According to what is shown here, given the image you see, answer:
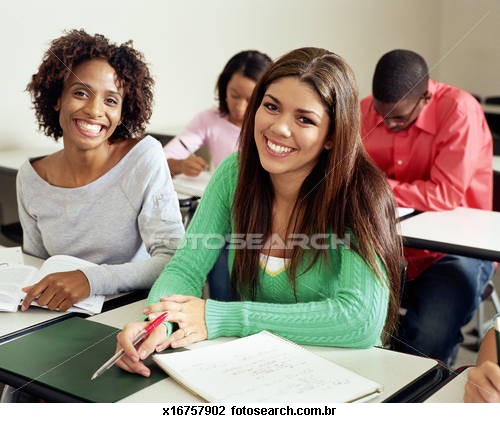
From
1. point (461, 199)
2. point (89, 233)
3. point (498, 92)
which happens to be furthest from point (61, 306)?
point (498, 92)

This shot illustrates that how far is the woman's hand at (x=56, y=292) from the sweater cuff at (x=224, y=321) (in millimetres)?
291

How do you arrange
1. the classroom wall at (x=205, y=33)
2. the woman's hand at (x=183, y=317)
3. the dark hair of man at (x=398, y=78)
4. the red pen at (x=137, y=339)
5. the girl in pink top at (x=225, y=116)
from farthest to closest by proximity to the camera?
1. the girl in pink top at (x=225, y=116)
2. the dark hair of man at (x=398, y=78)
3. the classroom wall at (x=205, y=33)
4. the woman's hand at (x=183, y=317)
5. the red pen at (x=137, y=339)

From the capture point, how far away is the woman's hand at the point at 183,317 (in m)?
1.15

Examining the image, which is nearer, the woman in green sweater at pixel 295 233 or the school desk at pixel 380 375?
the school desk at pixel 380 375

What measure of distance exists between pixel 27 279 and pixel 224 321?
48 cm

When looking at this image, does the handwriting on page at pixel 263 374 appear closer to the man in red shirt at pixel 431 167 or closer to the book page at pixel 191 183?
the man in red shirt at pixel 431 167

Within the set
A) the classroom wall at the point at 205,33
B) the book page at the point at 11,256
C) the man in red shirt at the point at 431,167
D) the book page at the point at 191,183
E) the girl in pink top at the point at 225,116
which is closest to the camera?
the book page at the point at 11,256

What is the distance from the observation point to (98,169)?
1.69m

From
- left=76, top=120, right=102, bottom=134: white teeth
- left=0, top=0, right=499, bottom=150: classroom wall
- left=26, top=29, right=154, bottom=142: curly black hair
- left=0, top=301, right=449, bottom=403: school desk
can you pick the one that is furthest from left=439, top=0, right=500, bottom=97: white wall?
left=0, top=301, right=449, bottom=403: school desk

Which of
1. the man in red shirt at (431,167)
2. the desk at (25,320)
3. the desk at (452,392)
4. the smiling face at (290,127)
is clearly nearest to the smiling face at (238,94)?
the man in red shirt at (431,167)

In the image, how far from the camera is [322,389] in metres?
0.95

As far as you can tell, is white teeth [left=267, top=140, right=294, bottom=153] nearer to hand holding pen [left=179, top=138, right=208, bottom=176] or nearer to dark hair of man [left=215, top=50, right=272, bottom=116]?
hand holding pen [left=179, top=138, right=208, bottom=176]

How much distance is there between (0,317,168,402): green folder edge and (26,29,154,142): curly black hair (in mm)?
622

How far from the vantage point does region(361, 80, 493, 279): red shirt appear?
2.24 metres
